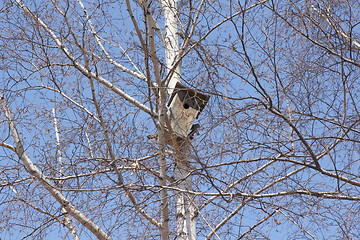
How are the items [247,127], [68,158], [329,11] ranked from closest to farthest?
[247,127]
[329,11]
[68,158]

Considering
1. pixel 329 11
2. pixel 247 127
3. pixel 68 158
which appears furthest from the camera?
pixel 68 158

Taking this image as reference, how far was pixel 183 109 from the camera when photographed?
5.01 meters

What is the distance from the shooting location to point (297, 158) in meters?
4.14

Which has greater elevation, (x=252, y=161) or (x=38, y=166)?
(x=38, y=166)

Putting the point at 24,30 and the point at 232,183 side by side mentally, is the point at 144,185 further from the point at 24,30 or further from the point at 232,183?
the point at 24,30

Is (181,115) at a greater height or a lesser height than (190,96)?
lesser

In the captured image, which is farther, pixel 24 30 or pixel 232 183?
pixel 24 30

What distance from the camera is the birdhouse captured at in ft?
16.3

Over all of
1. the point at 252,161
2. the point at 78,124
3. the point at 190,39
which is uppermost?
the point at 190,39

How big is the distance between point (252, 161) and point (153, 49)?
44.8 inches

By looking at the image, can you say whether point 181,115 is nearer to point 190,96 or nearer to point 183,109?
point 183,109

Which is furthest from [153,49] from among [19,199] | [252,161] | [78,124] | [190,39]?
[19,199]

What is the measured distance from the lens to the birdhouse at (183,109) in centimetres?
496

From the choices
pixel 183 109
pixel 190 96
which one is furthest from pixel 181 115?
pixel 190 96
